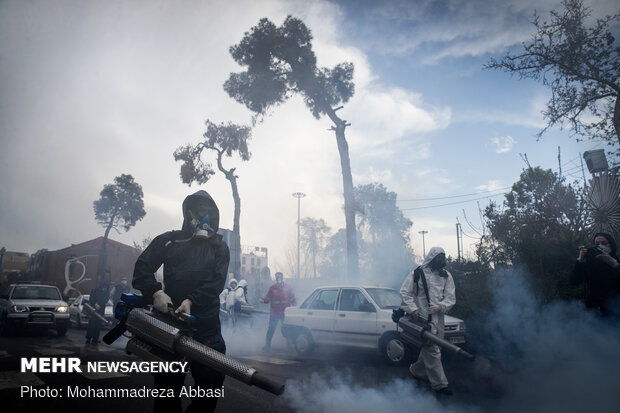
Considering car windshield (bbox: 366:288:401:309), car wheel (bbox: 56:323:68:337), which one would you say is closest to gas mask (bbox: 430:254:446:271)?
car windshield (bbox: 366:288:401:309)

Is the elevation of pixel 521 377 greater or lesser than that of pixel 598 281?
lesser

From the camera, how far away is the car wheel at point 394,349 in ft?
23.4

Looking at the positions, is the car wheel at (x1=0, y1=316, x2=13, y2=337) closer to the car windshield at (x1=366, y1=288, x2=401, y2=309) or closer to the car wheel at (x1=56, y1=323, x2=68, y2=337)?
the car wheel at (x1=56, y1=323, x2=68, y2=337)

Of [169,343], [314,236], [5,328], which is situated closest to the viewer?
[169,343]

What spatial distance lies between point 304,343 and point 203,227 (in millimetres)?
6516

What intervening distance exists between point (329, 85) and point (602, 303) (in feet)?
48.5

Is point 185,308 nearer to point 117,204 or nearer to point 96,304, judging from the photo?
point 96,304

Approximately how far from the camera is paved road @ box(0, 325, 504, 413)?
14.1 ft

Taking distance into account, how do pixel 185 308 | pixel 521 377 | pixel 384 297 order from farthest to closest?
pixel 384 297
pixel 521 377
pixel 185 308

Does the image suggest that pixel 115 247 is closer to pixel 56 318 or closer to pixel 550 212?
pixel 56 318

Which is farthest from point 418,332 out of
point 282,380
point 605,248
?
point 605,248

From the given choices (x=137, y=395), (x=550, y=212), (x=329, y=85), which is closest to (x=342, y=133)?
(x=329, y=85)

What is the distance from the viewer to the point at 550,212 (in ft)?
30.6

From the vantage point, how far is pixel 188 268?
9.01 feet
